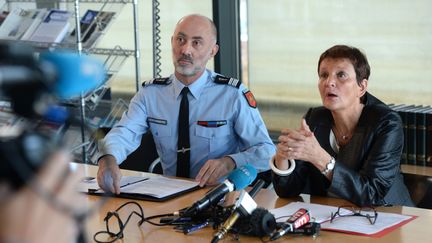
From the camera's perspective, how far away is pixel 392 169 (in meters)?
2.78

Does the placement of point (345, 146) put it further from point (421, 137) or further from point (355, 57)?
point (421, 137)

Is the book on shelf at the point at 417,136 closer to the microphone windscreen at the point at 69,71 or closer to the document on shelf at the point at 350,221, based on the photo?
the document on shelf at the point at 350,221

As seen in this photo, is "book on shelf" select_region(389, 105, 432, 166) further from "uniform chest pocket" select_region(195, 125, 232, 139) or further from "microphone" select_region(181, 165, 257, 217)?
"microphone" select_region(181, 165, 257, 217)

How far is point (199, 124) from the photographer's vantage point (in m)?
3.40

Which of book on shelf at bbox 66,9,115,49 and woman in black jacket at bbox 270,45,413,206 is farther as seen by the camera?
book on shelf at bbox 66,9,115,49

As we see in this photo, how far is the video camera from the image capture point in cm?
68

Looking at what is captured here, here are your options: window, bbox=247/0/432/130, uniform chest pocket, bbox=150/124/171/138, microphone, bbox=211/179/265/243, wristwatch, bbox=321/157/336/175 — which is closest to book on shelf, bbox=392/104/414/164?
window, bbox=247/0/432/130

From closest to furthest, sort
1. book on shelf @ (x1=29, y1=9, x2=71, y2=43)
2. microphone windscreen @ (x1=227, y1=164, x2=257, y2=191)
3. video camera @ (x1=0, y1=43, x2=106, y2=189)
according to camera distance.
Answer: video camera @ (x1=0, y1=43, x2=106, y2=189), microphone windscreen @ (x1=227, y1=164, x2=257, y2=191), book on shelf @ (x1=29, y1=9, x2=71, y2=43)

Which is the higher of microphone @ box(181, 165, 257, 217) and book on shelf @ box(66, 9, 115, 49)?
book on shelf @ box(66, 9, 115, 49)

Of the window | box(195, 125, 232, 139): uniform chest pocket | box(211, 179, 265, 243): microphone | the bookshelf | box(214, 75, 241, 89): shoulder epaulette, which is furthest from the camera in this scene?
the bookshelf

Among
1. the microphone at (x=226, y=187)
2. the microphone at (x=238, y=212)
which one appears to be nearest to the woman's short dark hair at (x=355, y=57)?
the microphone at (x=226, y=187)

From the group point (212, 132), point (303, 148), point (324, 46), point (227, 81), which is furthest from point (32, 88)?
point (324, 46)

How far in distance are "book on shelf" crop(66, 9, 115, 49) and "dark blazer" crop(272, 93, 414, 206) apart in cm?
229

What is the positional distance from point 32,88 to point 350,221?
1797 mm
